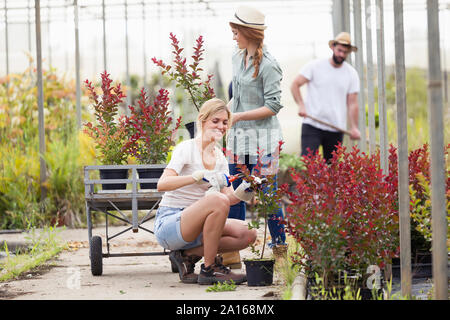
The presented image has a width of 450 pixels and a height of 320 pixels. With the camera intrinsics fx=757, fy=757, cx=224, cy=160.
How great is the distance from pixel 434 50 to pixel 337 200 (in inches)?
51.8

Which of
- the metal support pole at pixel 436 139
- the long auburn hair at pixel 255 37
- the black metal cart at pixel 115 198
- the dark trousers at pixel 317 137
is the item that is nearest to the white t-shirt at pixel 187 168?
the black metal cart at pixel 115 198

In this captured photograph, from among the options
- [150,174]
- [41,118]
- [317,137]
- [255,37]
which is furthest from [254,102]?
[41,118]

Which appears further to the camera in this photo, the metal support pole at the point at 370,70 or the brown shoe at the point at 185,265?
the metal support pole at the point at 370,70

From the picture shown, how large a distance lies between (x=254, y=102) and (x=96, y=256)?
57.6 inches

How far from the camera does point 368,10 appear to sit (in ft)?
17.8

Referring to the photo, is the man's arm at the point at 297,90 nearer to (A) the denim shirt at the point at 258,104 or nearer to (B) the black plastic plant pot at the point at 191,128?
(A) the denim shirt at the point at 258,104

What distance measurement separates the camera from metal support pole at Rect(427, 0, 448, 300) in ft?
9.78

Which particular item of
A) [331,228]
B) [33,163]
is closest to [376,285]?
[331,228]

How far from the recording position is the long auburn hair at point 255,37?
4965mm

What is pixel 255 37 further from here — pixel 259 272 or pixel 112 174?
pixel 259 272

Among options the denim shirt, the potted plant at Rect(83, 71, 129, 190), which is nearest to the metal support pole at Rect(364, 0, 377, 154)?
the denim shirt

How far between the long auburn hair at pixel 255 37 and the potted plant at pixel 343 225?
3.58 ft

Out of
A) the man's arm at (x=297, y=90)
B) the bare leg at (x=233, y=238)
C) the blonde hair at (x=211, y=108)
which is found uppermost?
the man's arm at (x=297, y=90)
